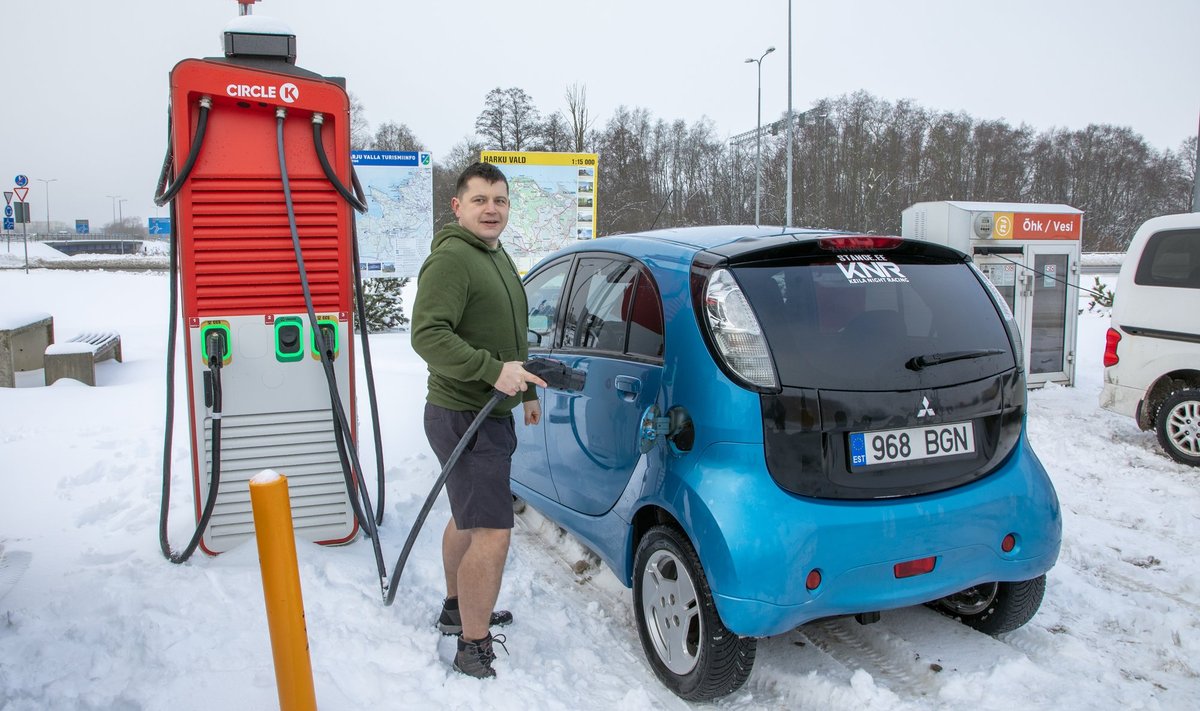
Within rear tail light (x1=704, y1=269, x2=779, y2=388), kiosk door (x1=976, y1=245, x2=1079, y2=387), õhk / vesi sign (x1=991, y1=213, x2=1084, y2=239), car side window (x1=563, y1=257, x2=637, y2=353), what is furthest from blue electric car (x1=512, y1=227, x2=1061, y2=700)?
kiosk door (x1=976, y1=245, x2=1079, y2=387)

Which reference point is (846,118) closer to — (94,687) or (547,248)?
(547,248)

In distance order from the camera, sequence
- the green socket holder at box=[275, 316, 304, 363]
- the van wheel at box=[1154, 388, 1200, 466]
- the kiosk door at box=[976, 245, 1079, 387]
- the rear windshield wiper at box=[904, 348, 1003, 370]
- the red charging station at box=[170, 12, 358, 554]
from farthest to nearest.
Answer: the kiosk door at box=[976, 245, 1079, 387] → the van wheel at box=[1154, 388, 1200, 466] → the green socket holder at box=[275, 316, 304, 363] → the red charging station at box=[170, 12, 358, 554] → the rear windshield wiper at box=[904, 348, 1003, 370]

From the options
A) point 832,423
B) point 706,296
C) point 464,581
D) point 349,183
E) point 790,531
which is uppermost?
point 349,183

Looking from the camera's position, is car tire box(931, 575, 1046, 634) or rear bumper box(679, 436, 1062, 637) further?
car tire box(931, 575, 1046, 634)

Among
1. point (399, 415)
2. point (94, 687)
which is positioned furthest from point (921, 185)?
point (94, 687)

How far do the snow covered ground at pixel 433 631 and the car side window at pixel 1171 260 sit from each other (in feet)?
7.55

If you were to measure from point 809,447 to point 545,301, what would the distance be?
7.23 feet

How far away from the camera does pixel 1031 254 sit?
9547 mm

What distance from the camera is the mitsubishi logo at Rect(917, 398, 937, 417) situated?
2826mm

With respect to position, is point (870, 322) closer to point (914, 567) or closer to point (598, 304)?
point (914, 567)

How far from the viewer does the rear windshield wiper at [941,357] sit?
9.41 feet

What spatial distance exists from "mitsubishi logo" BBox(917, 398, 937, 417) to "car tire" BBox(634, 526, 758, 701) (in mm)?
934

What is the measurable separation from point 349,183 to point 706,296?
1808 millimetres

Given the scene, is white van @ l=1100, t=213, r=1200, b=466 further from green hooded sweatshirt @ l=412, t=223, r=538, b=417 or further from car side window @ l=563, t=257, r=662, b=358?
green hooded sweatshirt @ l=412, t=223, r=538, b=417
